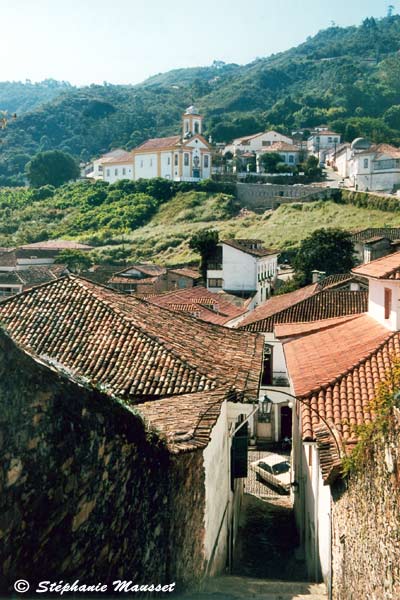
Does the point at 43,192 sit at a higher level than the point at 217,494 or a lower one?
higher

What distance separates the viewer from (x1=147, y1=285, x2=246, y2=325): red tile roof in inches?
1355

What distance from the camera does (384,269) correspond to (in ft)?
54.8

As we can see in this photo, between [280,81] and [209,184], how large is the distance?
350 feet

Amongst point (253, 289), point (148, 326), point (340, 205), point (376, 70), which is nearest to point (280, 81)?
point (376, 70)

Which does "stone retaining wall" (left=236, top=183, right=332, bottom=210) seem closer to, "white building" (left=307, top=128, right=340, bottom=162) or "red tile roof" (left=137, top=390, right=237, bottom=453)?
"white building" (left=307, top=128, right=340, bottom=162)

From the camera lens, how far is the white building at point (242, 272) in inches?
1938

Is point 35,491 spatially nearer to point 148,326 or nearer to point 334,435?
point 334,435

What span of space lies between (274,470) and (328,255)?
28567mm

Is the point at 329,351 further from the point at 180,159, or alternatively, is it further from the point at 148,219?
the point at 180,159

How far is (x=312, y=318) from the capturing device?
27.0 meters

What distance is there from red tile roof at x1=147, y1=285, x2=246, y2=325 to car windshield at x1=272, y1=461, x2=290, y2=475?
1153cm

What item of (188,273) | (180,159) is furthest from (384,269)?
(180,159)

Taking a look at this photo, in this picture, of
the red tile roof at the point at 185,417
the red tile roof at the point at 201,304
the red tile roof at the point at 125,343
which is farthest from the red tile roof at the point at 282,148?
the red tile roof at the point at 185,417

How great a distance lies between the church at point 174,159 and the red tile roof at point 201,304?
4820 cm
